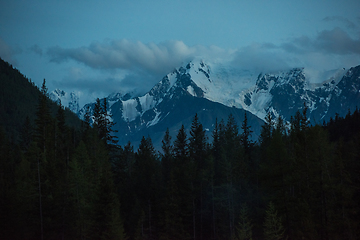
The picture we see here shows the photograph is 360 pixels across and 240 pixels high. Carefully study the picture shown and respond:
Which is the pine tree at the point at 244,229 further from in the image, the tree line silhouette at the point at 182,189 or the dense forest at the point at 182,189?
the tree line silhouette at the point at 182,189

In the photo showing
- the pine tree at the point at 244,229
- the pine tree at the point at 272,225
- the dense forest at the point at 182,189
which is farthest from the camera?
the pine tree at the point at 244,229

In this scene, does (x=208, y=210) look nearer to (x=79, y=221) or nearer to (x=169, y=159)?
(x=169, y=159)

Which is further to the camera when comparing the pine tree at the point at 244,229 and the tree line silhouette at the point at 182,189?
the pine tree at the point at 244,229

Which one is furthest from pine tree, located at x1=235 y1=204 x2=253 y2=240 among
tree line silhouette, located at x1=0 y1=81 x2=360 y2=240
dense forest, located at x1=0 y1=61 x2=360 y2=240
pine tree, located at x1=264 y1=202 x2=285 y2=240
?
pine tree, located at x1=264 y1=202 x2=285 y2=240

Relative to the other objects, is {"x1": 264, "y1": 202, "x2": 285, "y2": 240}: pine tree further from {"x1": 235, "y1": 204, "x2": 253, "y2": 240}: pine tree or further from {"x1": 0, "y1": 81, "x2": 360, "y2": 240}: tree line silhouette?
{"x1": 235, "y1": 204, "x2": 253, "y2": 240}: pine tree

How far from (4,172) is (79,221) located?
96.5 ft

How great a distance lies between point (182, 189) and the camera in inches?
2393

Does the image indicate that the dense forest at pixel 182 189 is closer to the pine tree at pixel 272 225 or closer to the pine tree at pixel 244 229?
the pine tree at pixel 244 229

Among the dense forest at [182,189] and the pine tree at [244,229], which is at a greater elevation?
the dense forest at [182,189]

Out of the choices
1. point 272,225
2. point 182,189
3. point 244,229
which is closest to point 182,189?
point 182,189

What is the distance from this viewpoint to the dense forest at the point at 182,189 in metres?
43.1

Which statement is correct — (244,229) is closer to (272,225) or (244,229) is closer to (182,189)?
(272,225)

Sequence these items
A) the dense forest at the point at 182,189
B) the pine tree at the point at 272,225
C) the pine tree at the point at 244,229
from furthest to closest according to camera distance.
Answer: the pine tree at the point at 244,229 → the dense forest at the point at 182,189 → the pine tree at the point at 272,225

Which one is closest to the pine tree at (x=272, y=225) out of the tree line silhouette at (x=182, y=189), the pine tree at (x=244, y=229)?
the tree line silhouette at (x=182, y=189)
